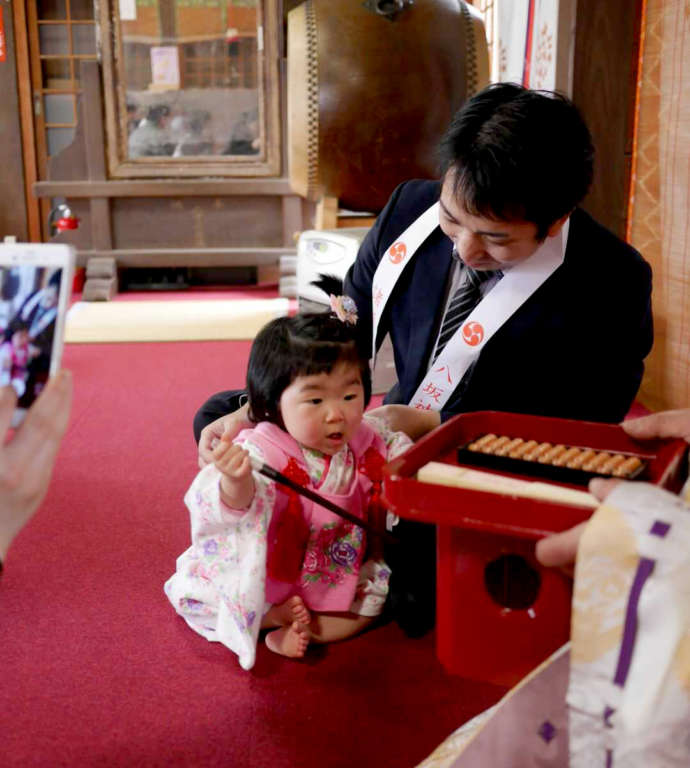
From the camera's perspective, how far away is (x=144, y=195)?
15.1 feet

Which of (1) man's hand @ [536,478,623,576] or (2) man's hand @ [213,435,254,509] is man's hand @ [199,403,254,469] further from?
(1) man's hand @ [536,478,623,576]

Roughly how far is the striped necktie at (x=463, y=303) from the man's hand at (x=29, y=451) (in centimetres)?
94

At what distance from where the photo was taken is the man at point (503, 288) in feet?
3.97

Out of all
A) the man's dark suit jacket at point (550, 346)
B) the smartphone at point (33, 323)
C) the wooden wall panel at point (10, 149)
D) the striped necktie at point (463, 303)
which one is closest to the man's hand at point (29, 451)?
the smartphone at point (33, 323)

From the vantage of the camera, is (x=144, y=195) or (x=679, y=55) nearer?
(x=679, y=55)

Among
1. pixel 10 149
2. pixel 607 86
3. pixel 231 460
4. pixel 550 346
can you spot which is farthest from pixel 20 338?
pixel 10 149

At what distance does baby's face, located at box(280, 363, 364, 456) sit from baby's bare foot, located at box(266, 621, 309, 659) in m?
0.29

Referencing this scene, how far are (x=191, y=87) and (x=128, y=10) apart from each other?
486mm

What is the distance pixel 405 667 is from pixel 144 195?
3825 millimetres

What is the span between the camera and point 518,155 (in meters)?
1.18

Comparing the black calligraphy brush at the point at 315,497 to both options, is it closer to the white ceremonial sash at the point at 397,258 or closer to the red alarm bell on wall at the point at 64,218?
the white ceremonial sash at the point at 397,258

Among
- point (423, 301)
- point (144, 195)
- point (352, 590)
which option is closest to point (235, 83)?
point (144, 195)

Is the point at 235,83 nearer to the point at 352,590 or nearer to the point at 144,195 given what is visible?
the point at 144,195

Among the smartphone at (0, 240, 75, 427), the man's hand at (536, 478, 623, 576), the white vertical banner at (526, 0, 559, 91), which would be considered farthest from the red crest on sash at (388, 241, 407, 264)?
the white vertical banner at (526, 0, 559, 91)
